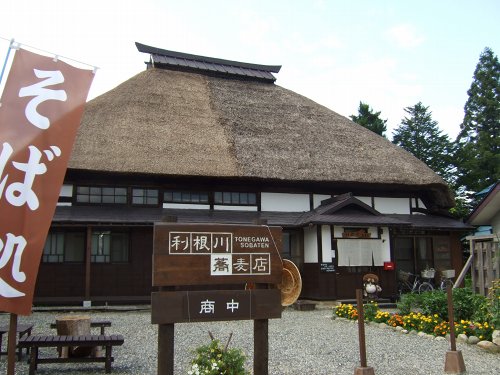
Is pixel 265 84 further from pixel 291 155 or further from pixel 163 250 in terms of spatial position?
pixel 163 250

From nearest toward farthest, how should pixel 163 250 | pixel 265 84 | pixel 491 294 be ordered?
pixel 163 250
pixel 491 294
pixel 265 84

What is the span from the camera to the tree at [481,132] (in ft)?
89.1

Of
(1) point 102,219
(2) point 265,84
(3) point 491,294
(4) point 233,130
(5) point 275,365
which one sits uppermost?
(2) point 265,84

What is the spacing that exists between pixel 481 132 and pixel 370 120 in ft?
20.9

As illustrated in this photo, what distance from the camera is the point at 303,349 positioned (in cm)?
767

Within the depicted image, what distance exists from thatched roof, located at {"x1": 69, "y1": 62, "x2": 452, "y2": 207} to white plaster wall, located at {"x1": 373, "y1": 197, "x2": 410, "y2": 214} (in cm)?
70

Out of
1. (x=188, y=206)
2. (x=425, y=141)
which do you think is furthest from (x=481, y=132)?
(x=188, y=206)

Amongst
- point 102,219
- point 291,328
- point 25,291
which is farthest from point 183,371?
point 102,219

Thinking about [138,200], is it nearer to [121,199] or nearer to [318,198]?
[121,199]

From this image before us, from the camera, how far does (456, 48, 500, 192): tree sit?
27.2 meters

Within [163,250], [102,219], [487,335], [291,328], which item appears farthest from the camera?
[102,219]

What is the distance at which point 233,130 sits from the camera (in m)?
16.9

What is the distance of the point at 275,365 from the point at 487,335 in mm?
3891

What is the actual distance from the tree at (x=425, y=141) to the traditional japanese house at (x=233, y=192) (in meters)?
12.5
